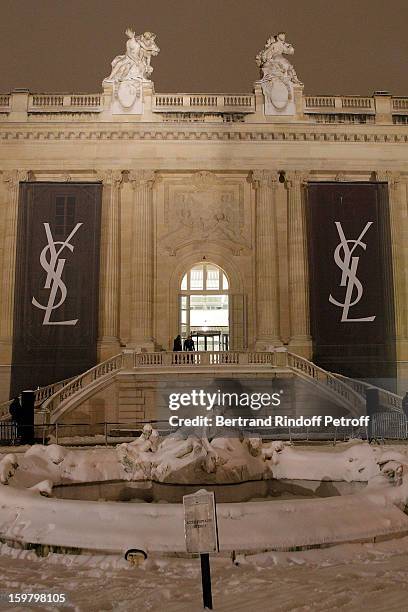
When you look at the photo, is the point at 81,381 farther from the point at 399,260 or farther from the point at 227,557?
the point at 227,557

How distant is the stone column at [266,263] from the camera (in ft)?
85.9

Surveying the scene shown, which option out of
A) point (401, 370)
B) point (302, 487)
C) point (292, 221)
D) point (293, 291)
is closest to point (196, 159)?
point (292, 221)

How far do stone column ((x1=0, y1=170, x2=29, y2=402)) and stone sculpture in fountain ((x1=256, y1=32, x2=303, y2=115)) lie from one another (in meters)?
11.4

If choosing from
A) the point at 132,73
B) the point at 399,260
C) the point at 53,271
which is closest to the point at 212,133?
the point at 132,73

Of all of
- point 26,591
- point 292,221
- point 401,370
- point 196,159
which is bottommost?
point 26,591

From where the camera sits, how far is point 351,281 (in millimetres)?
25156

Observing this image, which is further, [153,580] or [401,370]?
[401,370]

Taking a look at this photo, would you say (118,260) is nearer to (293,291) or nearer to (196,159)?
(196,159)

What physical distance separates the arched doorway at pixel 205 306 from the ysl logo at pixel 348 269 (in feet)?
16.8

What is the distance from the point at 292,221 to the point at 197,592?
23.2 metres

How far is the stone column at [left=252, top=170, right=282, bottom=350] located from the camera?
2619 cm

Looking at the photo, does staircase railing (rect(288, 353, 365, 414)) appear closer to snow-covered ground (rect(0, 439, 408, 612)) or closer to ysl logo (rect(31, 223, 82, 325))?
ysl logo (rect(31, 223, 82, 325))

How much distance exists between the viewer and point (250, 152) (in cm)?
2742

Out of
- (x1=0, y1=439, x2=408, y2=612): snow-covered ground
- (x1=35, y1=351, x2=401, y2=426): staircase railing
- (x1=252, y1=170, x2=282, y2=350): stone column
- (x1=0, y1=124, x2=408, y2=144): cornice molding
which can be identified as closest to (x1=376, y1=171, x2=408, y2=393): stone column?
(x1=0, y1=124, x2=408, y2=144): cornice molding
